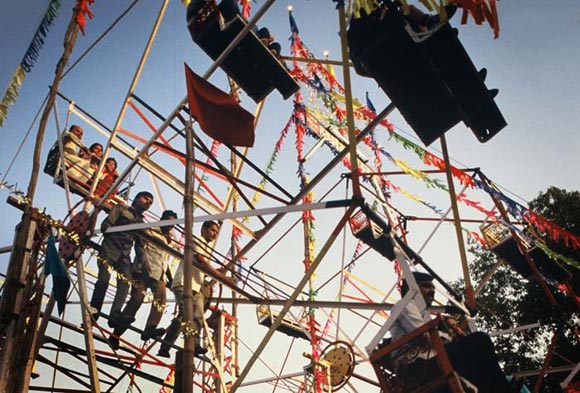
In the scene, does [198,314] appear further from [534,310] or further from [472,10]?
[534,310]

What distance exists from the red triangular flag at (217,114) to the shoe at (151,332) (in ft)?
10.7

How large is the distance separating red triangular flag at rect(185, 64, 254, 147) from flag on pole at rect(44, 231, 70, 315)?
8.13ft

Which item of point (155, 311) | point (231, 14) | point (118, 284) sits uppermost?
point (231, 14)

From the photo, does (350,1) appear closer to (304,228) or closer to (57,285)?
(57,285)

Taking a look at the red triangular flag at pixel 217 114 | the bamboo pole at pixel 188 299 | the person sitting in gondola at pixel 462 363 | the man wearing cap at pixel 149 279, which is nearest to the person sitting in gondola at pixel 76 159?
the man wearing cap at pixel 149 279

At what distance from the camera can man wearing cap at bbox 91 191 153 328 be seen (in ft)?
24.2

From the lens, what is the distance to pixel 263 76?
270 inches

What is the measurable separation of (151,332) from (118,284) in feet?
3.00

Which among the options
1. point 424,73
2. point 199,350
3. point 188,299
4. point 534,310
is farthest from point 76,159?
point 534,310

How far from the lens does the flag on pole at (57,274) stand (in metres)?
6.20

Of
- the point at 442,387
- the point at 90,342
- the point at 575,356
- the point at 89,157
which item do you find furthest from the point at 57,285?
the point at 575,356

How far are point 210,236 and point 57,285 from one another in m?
3.50

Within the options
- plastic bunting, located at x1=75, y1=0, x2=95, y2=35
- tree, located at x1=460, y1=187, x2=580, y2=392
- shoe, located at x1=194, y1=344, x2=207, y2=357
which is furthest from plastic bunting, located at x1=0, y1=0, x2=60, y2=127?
tree, located at x1=460, y1=187, x2=580, y2=392

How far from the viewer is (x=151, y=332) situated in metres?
7.71
